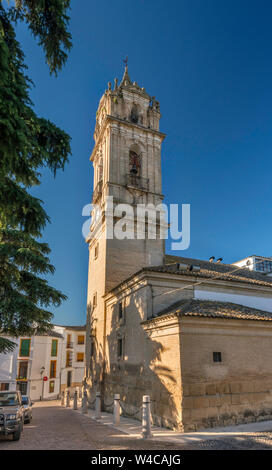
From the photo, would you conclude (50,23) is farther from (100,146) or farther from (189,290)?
(100,146)

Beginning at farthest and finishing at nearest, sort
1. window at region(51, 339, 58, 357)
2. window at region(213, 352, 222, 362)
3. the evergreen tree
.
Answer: window at region(51, 339, 58, 357)
window at region(213, 352, 222, 362)
the evergreen tree

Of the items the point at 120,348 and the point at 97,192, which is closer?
the point at 120,348

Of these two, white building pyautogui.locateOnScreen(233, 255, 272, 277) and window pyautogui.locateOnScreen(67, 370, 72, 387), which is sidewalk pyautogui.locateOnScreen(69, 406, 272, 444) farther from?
window pyautogui.locateOnScreen(67, 370, 72, 387)

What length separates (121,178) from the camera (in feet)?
66.7

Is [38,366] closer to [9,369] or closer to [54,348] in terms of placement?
[54,348]

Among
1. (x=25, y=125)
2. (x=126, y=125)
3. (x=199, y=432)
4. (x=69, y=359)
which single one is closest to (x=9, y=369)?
(x=69, y=359)

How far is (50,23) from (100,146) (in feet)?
52.5

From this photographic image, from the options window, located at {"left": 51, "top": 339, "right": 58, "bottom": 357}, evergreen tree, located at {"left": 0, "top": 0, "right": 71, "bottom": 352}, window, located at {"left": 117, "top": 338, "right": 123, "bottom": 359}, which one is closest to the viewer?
→ evergreen tree, located at {"left": 0, "top": 0, "right": 71, "bottom": 352}

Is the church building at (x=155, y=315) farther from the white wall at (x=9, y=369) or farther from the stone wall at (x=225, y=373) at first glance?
the white wall at (x=9, y=369)

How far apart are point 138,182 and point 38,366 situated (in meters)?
23.9

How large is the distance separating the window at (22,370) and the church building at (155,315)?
15775mm

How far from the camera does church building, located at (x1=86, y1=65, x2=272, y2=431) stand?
10334mm

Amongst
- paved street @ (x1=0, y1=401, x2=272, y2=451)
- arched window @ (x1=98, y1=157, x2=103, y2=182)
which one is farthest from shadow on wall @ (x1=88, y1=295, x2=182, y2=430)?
arched window @ (x1=98, y1=157, x2=103, y2=182)

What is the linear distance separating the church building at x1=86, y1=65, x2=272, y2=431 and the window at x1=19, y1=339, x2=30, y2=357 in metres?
15.3
